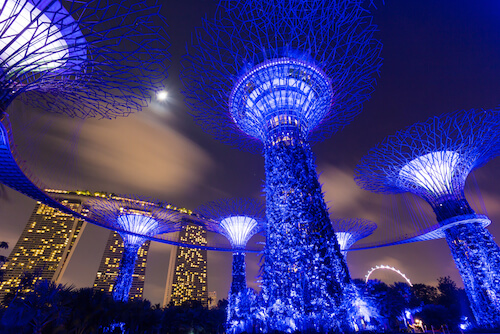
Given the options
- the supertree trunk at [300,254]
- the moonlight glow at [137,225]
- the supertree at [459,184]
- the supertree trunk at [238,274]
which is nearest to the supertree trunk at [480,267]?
the supertree at [459,184]

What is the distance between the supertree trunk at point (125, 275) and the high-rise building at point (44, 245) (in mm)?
66018

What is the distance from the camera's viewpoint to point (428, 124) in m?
A: 17.8

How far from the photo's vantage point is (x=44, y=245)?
265 feet

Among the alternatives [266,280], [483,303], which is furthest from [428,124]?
[266,280]

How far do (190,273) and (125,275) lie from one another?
4225 inches

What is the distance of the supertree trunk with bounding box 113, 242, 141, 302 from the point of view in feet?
71.1

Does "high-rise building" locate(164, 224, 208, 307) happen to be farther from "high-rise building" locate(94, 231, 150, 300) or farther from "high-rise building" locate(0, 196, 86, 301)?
"high-rise building" locate(0, 196, 86, 301)

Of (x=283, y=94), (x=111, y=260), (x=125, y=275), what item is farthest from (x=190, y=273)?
(x=283, y=94)

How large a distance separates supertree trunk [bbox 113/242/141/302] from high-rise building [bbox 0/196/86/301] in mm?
66018

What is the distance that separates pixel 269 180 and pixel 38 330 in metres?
11.2

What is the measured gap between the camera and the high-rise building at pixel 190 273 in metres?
114

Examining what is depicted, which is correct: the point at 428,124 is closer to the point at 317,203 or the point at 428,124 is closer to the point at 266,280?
the point at 317,203

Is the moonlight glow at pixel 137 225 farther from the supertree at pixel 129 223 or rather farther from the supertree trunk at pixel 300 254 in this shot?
the supertree trunk at pixel 300 254

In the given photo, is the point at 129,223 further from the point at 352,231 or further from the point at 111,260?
the point at 111,260
